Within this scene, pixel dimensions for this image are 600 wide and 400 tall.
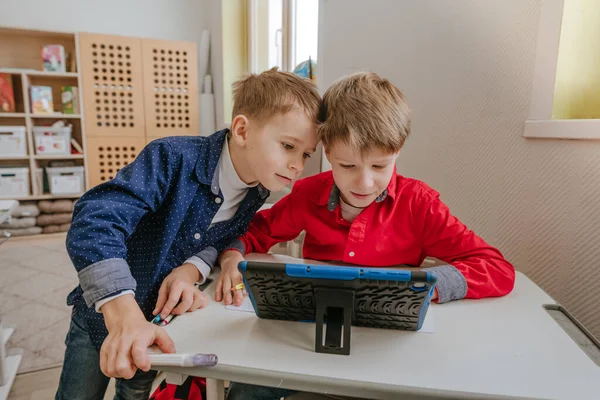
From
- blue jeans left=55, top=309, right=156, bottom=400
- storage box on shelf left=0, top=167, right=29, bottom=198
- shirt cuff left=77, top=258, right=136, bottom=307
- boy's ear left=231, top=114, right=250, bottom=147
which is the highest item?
boy's ear left=231, top=114, right=250, bottom=147

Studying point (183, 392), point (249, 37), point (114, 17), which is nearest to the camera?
point (183, 392)

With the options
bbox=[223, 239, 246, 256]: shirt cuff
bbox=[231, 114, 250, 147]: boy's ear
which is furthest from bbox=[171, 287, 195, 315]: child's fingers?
bbox=[231, 114, 250, 147]: boy's ear

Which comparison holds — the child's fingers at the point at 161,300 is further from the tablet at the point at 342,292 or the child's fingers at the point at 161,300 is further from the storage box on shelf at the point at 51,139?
the storage box on shelf at the point at 51,139

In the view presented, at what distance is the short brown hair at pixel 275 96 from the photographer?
2.90ft

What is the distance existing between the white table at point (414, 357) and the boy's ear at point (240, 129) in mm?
372

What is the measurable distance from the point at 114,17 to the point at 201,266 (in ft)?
11.5

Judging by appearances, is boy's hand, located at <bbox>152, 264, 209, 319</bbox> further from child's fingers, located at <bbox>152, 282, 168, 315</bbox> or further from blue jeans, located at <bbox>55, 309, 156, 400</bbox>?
blue jeans, located at <bbox>55, 309, 156, 400</bbox>

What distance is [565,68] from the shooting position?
937mm

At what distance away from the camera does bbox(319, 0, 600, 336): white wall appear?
92 centimetres

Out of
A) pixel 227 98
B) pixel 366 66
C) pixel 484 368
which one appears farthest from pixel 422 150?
pixel 227 98

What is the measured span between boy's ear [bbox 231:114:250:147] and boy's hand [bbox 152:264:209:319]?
30cm

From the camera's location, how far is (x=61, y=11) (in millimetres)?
3490

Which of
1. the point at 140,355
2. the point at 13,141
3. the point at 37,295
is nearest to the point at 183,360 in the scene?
the point at 140,355

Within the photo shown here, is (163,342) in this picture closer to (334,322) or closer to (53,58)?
(334,322)
